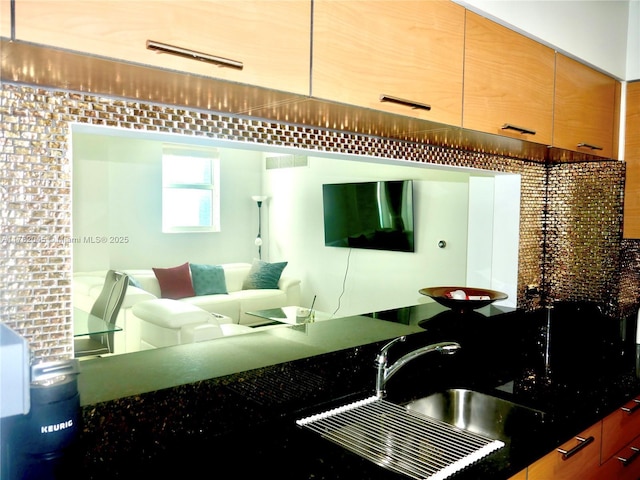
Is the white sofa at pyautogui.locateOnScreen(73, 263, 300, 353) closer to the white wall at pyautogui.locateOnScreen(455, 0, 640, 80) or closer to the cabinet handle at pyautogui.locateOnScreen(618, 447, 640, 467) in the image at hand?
the white wall at pyautogui.locateOnScreen(455, 0, 640, 80)

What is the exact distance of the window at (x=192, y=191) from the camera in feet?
10.0

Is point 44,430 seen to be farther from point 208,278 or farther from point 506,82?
point 208,278

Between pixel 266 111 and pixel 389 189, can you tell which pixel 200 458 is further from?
pixel 389 189

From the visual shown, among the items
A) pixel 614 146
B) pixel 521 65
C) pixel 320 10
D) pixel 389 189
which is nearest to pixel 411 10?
pixel 320 10

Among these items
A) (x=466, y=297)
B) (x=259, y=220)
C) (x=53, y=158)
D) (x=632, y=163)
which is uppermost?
(x=632, y=163)

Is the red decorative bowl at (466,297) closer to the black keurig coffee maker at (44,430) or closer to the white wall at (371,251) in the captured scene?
the white wall at (371,251)

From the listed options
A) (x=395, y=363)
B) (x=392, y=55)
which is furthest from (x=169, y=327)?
(x=392, y=55)

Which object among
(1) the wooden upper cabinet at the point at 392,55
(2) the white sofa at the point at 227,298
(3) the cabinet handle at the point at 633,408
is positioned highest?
(1) the wooden upper cabinet at the point at 392,55

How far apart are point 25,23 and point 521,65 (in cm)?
144

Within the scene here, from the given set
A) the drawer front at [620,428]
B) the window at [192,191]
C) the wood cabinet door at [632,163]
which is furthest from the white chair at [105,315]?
the wood cabinet door at [632,163]

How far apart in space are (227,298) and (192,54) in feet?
7.57

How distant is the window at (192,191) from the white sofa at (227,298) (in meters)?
0.38

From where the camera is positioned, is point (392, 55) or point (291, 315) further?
point (291, 315)

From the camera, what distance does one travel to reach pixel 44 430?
883mm
